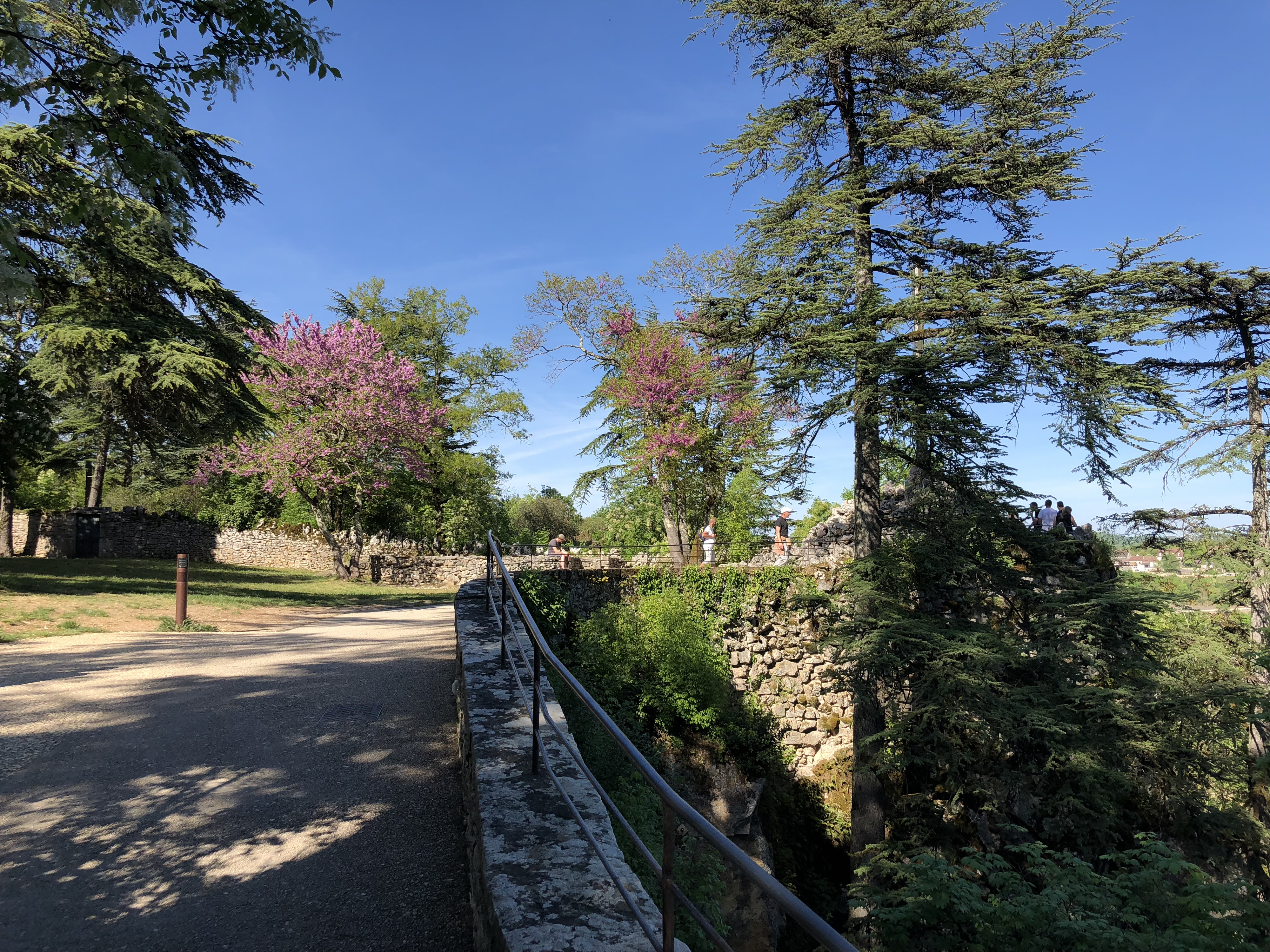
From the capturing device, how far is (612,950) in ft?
7.56

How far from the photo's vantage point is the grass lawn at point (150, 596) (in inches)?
434

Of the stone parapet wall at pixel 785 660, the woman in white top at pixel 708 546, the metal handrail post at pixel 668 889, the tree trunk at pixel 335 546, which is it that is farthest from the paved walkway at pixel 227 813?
the tree trunk at pixel 335 546

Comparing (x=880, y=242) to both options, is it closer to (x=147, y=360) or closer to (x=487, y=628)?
(x=487, y=628)

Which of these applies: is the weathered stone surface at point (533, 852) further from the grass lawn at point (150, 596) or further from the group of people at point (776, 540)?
the group of people at point (776, 540)

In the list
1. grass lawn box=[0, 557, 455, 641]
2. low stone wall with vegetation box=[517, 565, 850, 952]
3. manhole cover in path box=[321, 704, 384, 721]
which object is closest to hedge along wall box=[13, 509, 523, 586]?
grass lawn box=[0, 557, 455, 641]

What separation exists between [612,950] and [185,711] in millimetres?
5261

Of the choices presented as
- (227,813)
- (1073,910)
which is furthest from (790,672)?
(227,813)

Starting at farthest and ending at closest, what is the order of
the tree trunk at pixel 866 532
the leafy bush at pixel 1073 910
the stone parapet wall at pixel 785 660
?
the stone parapet wall at pixel 785 660
the tree trunk at pixel 866 532
the leafy bush at pixel 1073 910

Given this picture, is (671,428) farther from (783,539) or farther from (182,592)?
(182,592)

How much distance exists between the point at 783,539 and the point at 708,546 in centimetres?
201

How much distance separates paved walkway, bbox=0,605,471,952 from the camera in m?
3.25

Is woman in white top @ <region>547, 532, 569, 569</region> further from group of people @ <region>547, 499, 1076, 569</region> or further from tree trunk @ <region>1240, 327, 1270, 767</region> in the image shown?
tree trunk @ <region>1240, 327, 1270, 767</region>

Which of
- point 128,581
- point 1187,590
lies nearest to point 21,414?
point 128,581

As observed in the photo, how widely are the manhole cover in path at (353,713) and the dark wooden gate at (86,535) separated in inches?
1081
